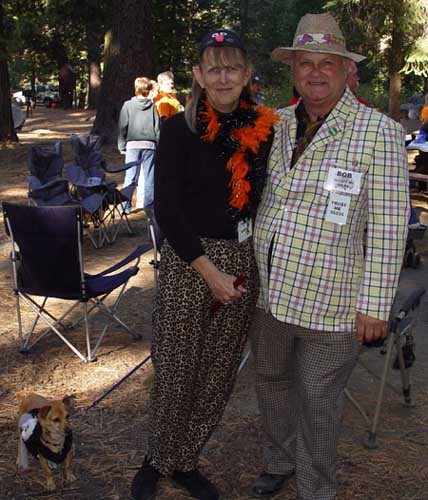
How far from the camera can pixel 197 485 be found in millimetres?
A: 3119

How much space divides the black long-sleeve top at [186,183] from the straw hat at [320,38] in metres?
0.50

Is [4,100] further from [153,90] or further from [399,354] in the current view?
[399,354]

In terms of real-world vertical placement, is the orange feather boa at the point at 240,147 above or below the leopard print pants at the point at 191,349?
above

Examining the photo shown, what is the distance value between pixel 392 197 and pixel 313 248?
0.33 m

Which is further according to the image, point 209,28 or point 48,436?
point 209,28

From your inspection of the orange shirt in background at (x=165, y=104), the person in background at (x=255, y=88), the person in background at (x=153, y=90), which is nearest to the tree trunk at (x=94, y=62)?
the orange shirt in background at (x=165, y=104)

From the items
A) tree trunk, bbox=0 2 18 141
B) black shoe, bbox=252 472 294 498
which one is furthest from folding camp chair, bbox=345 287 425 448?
tree trunk, bbox=0 2 18 141

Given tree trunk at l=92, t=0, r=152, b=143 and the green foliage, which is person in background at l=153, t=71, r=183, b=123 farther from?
the green foliage

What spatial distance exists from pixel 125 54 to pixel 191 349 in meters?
13.0

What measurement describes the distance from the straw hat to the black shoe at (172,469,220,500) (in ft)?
6.17

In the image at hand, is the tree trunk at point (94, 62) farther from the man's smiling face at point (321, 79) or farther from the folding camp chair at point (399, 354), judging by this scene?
the man's smiling face at point (321, 79)

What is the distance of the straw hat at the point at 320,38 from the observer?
101 inches

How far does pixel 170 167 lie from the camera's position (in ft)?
8.56

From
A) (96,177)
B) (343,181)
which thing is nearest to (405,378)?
(343,181)
